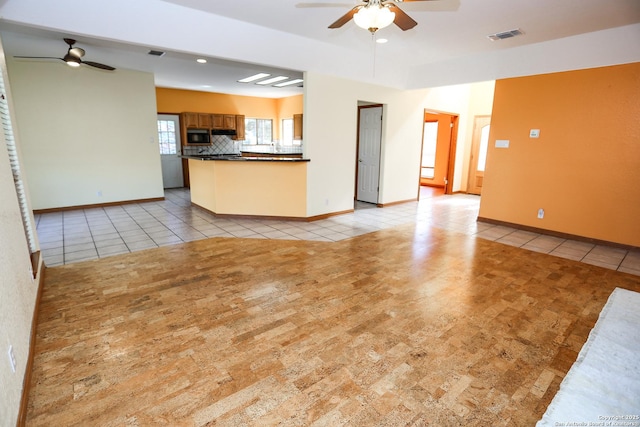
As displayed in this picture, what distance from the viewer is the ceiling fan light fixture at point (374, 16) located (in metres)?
2.45

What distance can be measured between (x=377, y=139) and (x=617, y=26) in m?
3.72

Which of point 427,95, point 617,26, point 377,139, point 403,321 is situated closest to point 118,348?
point 403,321

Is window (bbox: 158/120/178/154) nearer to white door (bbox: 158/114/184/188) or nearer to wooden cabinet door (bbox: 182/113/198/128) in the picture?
white door (bbox: 158/114/184/188)

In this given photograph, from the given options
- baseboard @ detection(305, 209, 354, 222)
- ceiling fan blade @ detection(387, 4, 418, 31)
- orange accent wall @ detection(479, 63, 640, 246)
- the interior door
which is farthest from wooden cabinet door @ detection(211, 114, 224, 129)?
ceiling fan blade @ detection(387, 4, 418, 31)

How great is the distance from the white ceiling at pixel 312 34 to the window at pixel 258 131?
3.93 m

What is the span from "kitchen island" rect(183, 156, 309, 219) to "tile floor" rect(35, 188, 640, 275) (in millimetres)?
205

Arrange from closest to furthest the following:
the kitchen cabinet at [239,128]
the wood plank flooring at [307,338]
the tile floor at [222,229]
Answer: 1. the wood plank flooring at [307,338]
2. the tile floor at [222,229]
3. the kitchen cabinet at [239,128]

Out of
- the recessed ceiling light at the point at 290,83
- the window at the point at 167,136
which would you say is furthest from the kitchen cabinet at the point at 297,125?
the window at the point at 167,136

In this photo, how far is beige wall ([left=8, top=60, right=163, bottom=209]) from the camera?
17.9 feet

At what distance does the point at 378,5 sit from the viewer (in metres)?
2.46

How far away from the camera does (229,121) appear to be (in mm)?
9234

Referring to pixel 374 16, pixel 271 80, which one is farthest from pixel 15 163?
pixel 271 80

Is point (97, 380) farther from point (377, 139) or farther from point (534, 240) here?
point (377, 139)

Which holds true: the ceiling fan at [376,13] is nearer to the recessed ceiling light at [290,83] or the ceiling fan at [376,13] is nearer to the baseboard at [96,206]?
the recessed ceiling light at [290,83]
